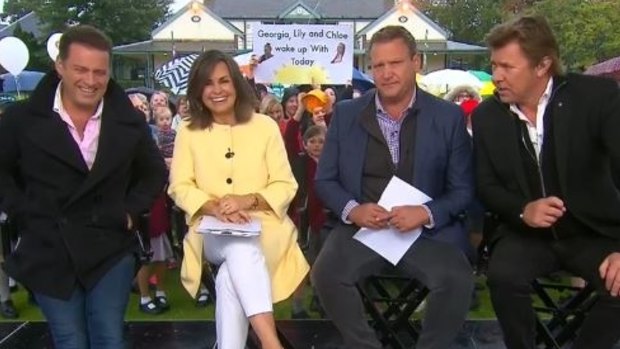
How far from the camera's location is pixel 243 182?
11.8ft

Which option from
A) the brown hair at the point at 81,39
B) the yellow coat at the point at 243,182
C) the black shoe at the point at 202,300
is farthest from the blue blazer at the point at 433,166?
the black shoe at the point at 202,300

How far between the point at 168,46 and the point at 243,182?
40.0 metres

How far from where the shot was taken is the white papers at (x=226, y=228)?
3316mm

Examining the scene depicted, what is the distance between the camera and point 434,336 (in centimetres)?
330

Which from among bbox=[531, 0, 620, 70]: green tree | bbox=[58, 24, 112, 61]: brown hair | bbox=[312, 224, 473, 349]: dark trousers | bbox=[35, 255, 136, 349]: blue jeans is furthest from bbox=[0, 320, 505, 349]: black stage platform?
bbox=[531, 0, 620, 70]: green tree

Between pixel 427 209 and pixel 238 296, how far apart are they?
3.16ft

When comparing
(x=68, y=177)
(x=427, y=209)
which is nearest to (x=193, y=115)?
(x=68, y=177)

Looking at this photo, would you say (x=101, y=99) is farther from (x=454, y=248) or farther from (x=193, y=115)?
(x=454, y=248)

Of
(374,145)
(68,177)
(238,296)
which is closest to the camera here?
(68,177)

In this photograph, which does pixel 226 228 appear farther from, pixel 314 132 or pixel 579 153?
pixel 314 132

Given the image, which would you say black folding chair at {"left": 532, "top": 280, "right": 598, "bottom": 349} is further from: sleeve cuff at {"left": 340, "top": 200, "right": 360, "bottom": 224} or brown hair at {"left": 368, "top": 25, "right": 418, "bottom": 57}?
brown hair at {"left": 368, "top": 25, "right": 418, "bottom": 57}

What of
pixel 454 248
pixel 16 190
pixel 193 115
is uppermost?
pixel 193 115

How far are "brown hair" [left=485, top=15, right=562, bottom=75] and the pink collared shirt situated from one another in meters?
1.82

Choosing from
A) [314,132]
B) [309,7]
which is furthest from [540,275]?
[309,7]
